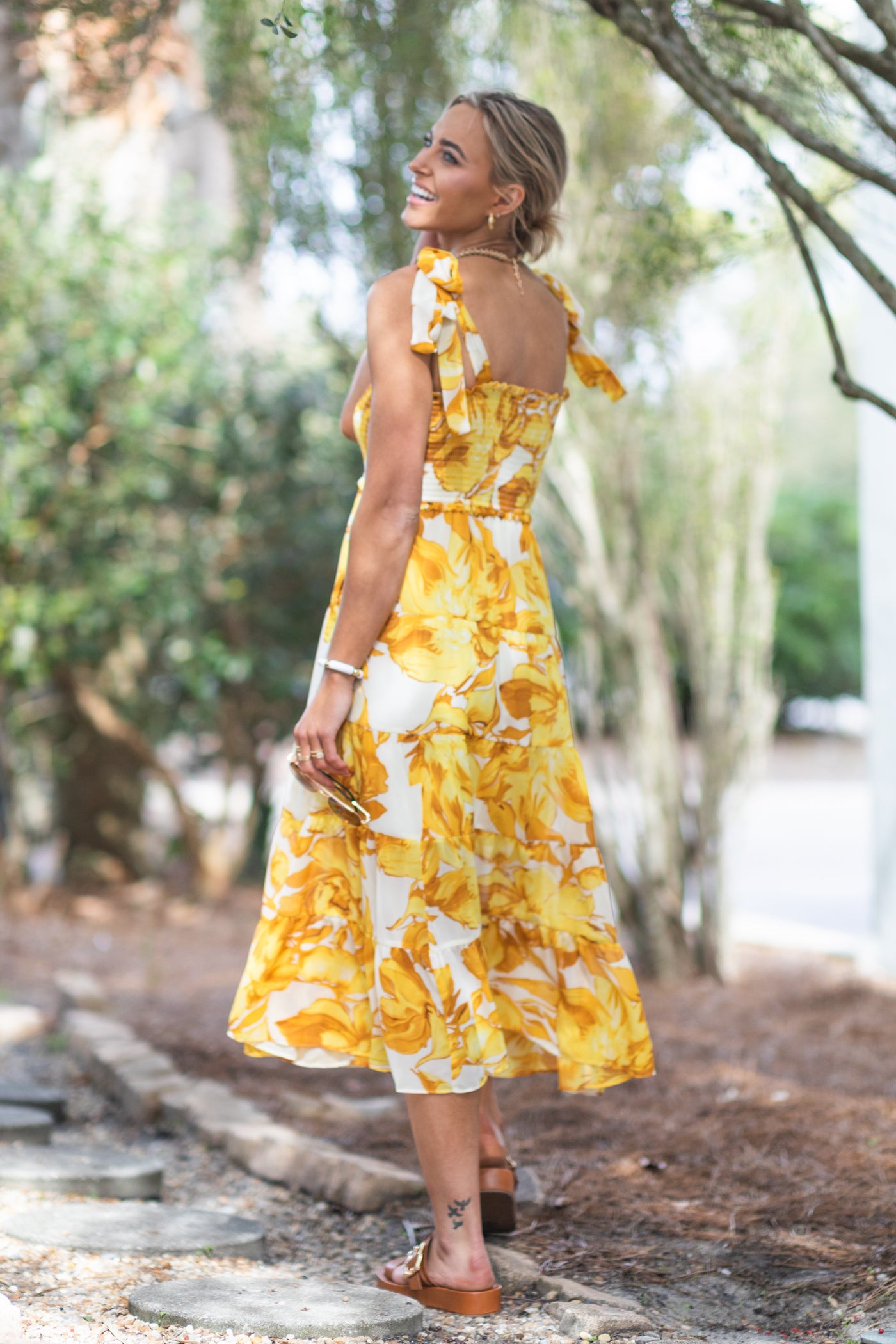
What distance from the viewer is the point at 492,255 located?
219 centimetres

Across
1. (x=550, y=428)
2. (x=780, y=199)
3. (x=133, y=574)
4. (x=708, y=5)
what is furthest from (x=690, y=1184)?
(x=133, y=574)

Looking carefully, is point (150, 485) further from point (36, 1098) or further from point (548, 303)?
point (548, 303)

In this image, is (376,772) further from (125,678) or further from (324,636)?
(125,678)

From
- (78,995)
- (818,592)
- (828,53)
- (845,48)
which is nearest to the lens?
(828,53)

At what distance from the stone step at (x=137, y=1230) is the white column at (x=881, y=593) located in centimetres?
317

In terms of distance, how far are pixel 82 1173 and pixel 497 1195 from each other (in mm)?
779

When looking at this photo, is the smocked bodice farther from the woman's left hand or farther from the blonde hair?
the woman's left hand

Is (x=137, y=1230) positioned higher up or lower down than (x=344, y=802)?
lower down

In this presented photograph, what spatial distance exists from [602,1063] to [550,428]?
1.06 meters

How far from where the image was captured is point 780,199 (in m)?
2.32

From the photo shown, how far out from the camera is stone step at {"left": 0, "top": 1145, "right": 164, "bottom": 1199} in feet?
7.98

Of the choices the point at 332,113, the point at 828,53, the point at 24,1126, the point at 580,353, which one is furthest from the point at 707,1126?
the point at 332,113

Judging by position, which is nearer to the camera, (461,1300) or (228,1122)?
(461,1300)

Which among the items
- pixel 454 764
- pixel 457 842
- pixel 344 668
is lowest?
pixel 457 842
